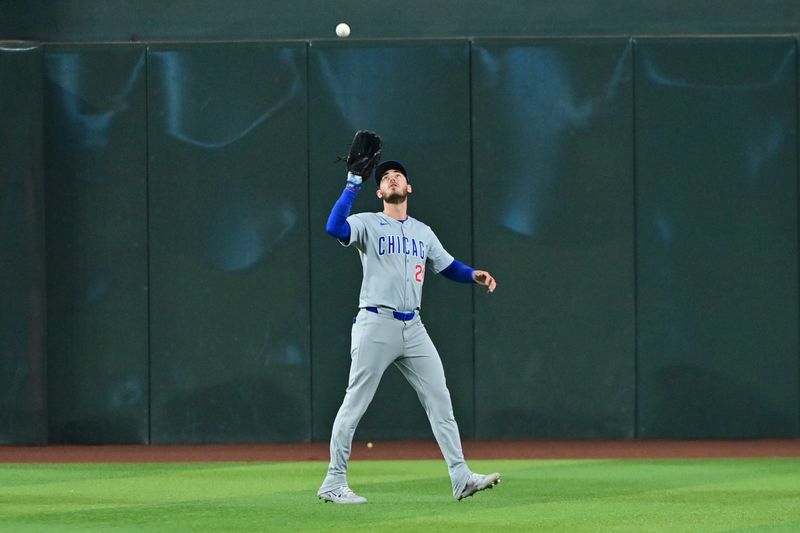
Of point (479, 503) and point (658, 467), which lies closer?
point (479, 503)

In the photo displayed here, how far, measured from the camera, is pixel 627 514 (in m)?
9.11

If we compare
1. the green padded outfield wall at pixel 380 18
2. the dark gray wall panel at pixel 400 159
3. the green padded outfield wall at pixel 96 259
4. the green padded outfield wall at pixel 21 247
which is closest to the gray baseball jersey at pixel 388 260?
the dark gray wall panel at pixel 400 159

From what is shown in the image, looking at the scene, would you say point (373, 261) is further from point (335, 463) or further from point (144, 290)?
point (144, 290)

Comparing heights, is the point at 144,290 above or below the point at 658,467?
above

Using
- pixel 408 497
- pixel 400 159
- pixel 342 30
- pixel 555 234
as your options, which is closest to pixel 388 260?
pixel 408 497

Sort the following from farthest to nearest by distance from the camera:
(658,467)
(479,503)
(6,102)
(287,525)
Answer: (6,102) → (658,467) → (479,503) → (287,525)

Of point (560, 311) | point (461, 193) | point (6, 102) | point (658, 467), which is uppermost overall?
point (6, 102)

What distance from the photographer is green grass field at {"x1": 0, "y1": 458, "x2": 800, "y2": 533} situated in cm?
874

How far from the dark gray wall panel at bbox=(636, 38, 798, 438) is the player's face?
5351 millimetres

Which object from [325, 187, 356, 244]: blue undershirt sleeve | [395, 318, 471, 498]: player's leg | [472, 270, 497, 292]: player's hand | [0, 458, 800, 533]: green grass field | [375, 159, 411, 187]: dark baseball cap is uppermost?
[375, 159, 411, 187]: dark baseball cap

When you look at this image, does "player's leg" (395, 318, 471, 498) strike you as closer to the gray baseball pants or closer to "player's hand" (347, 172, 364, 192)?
the gray baseball pants

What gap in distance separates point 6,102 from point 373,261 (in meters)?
6.15

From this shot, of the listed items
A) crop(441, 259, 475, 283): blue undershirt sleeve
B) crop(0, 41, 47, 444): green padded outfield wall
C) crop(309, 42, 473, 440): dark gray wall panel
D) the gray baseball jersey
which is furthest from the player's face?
crop(0, 41, 47, 444): green padded outfield wall

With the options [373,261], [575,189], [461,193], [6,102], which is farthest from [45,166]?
[373,261]
